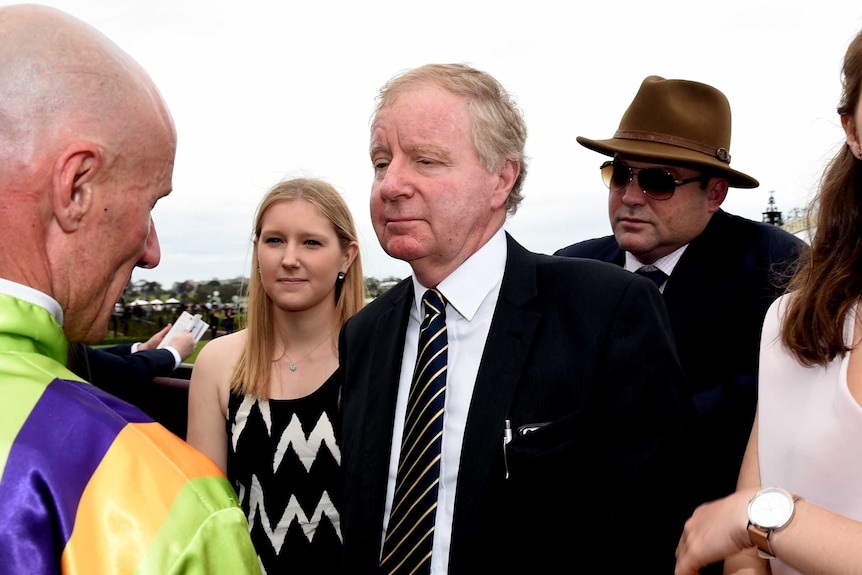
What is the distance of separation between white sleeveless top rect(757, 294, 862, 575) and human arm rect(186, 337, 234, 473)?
225cm

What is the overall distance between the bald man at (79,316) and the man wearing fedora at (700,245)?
2191 millimetres

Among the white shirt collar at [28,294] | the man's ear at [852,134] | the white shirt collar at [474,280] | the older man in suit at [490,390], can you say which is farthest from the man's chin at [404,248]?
the white shirt collar at [28,294]

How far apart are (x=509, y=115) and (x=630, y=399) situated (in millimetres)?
1046

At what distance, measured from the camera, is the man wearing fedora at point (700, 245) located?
301cm

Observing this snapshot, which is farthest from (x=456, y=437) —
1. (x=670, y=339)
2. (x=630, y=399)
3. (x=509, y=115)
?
(x=509, y=115)

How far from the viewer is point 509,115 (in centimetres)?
254

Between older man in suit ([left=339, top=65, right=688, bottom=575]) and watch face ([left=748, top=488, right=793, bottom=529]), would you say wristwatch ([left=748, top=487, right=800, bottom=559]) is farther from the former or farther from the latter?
older man in suit ([left=339, top=65, right=688, bottom=575])

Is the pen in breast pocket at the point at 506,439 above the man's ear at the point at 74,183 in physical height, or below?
below

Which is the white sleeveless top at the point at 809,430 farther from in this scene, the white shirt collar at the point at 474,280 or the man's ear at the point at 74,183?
the man's ear at the point at 74,183

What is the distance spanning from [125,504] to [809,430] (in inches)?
57.9

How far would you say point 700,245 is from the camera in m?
3.42

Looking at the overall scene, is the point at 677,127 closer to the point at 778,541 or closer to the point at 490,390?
the point at 490,390

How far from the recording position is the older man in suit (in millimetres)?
2084

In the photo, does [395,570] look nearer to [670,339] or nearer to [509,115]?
[670,339]
